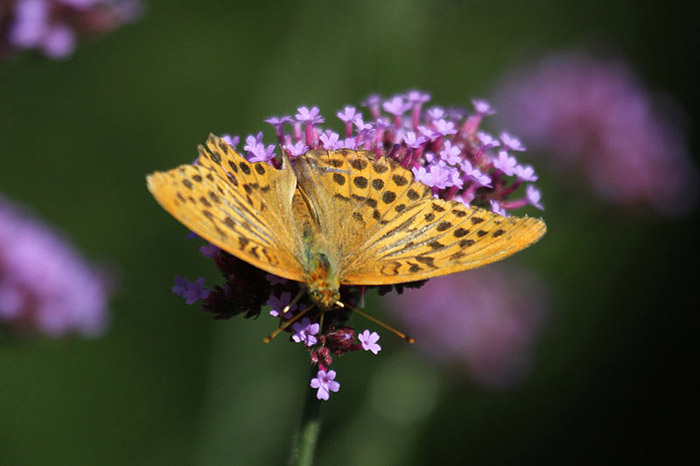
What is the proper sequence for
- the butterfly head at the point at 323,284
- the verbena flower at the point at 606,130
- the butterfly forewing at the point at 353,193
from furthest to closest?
1. the verbena flower at the point at 606,130
2. the butterfly forewing at the point at 353,193
3. the butterfly head at the point at 323,284

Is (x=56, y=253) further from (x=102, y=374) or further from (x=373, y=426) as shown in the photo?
(x=373, y=426)

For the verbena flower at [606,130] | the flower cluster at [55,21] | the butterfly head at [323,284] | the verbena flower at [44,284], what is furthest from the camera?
the verbena flower at [606,130]

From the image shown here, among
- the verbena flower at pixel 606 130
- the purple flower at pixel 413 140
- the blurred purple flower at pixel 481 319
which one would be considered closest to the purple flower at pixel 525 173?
the purple flower at pixel 413 140

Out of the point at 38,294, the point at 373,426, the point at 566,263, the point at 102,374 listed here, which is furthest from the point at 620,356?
the point at 38,294

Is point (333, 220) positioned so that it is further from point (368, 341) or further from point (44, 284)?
point (44, 284)

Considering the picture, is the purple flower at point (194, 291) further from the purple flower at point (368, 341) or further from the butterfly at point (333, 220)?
the purple flower at point (368, 341)

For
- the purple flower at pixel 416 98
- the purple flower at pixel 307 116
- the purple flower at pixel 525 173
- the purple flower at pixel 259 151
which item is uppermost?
the purple flower at pixel 416 98

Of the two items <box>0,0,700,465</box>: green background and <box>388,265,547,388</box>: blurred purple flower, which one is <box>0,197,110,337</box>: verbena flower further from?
<box>388,265,547,388</box>: blurred purple flower
